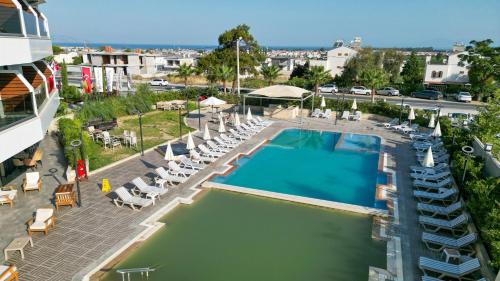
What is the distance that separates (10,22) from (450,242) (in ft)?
48.4

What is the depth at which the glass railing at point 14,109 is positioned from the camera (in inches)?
396

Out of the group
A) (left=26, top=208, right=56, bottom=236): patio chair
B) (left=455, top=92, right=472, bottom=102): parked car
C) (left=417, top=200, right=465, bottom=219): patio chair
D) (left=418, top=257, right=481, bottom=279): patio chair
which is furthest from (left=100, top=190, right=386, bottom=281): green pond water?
(left=455, top=92, right=472, bottom=102): parked car

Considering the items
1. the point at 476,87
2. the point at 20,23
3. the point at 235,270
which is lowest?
the point at 235,270

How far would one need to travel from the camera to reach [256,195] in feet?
44.6

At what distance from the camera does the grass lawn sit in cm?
1766

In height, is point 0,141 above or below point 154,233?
above

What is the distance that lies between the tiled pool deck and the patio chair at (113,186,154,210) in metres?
0.23

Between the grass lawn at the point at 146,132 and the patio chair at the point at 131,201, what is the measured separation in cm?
447

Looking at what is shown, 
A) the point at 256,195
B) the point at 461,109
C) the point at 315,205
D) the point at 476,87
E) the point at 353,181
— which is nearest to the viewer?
the point at 315,205

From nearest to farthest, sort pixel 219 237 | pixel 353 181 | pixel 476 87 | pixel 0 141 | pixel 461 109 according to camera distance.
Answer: pixel 0 141 → pixel 219 237 → pixel 353 181 → pixel 461 109 → pixel 476 87

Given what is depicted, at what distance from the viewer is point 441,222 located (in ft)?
35.6

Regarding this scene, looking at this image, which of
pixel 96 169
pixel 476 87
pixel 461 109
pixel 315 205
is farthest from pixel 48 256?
pixel 476 87

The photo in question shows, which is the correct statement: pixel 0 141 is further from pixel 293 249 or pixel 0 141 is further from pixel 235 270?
pixel 293 249

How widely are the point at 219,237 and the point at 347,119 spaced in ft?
67.3
